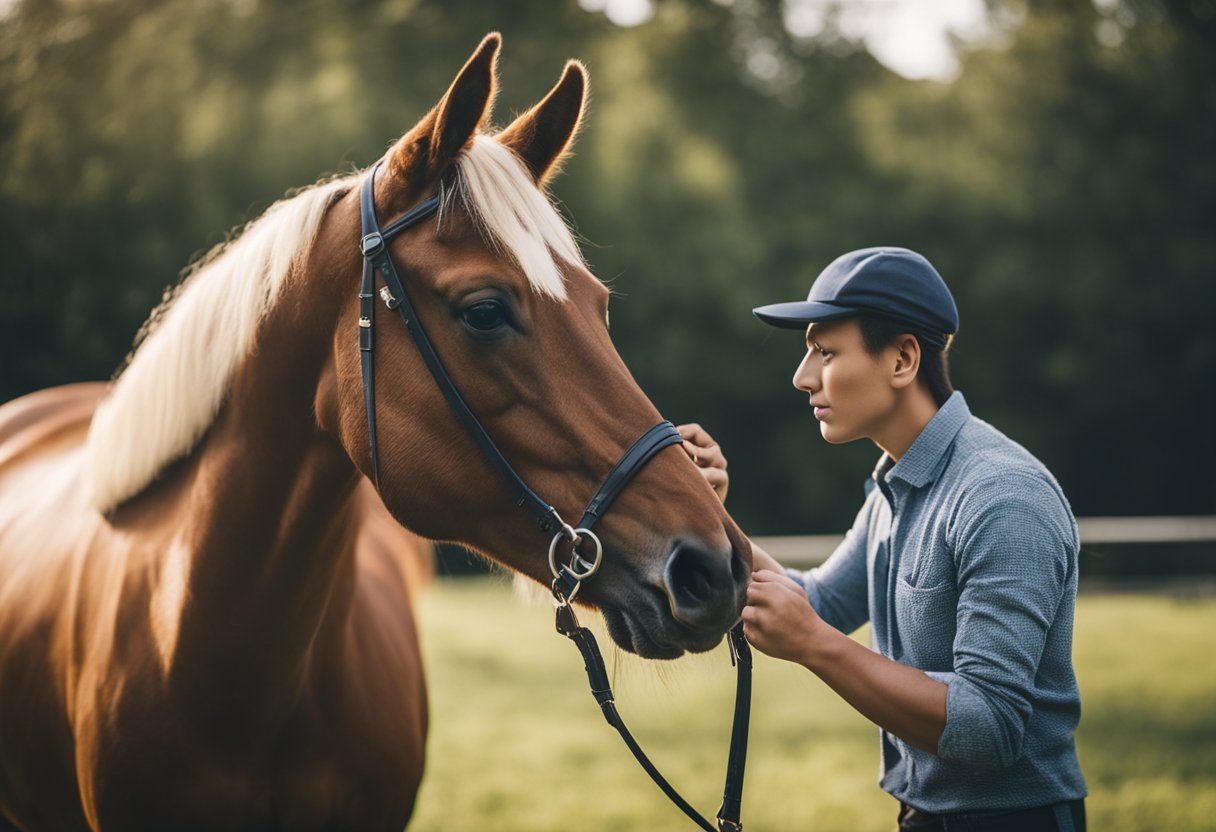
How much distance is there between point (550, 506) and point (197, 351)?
3.12 feet

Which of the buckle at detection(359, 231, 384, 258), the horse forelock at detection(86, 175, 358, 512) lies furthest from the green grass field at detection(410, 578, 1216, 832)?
the buckle at detection(359, 231, 384, 258)

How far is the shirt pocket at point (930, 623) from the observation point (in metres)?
1.91

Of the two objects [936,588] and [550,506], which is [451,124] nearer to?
[550,506]

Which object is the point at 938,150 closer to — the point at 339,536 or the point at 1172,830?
the point at 1172,830

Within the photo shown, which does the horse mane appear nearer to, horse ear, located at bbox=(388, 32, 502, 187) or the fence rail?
horse ear, located at bbox=(388, 32, 502, 187)

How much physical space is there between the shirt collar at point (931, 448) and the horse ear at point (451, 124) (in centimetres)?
113

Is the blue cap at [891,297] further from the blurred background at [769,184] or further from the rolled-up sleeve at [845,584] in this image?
the blurred background at [769,184]

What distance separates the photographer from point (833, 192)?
2123cm

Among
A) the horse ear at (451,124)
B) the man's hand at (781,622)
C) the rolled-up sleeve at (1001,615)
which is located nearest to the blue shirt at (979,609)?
the rolled-up sleeve at (1001,615)

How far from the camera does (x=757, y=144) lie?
2189 cm

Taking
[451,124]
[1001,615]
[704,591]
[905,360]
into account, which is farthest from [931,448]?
[451,124]

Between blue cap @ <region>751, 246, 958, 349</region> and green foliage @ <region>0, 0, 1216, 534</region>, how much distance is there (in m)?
16.0

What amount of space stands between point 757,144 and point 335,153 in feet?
31.2

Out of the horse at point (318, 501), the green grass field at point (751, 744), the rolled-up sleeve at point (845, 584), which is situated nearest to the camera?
the horse at point (318, 501)
